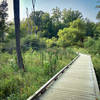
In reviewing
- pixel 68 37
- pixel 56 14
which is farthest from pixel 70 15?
pixel 68 37

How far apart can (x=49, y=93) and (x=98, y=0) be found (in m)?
14.9

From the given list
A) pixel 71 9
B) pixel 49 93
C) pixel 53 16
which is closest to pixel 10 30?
pixel 49 93

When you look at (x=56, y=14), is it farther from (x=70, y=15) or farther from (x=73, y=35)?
(x=73, y=35)

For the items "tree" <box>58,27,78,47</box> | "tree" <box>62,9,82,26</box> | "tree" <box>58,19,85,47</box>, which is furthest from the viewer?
"tree" <box>62,9,82,26</box>

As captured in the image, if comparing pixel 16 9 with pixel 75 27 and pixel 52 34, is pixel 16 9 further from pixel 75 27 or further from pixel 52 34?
pixel 52 34

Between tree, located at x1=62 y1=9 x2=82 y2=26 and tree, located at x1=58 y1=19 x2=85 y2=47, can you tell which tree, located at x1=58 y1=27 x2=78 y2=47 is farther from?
tree, located at x1=62 y1=9 x2=82 y2=26

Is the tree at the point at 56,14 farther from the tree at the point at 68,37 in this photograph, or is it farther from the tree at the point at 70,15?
the tree at the point at 68,37

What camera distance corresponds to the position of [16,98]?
7.36 feet

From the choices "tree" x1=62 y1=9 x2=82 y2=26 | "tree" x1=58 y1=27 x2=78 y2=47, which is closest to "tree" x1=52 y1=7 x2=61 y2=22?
"tree" x1=62 y1=9 x2=82 y2=26

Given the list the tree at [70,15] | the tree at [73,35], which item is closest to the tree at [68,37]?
the tree at [73,35]

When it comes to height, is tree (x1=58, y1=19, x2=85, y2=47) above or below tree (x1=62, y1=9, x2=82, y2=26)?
below

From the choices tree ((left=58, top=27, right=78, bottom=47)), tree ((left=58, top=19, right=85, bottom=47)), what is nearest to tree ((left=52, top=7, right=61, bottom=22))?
tree ((left=58, top=19, right=85, bottom=47))

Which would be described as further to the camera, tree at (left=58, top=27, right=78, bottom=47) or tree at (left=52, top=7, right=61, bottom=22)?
tree at (left=52, top=7, right=61, bottom=22)

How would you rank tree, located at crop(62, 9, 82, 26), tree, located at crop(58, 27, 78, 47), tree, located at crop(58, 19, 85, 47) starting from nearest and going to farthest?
tree, located at crop(58, 27, 78, 47), tree, located at crop(58, 19, 85, 47), tree, located at crop(62, 9, 82, 26)
